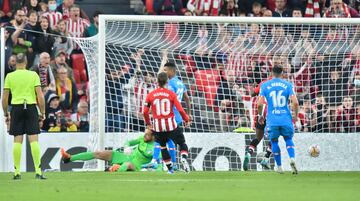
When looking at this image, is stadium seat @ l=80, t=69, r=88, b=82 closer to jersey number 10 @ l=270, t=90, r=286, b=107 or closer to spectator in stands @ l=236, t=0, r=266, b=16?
spectator in stands @ l=236, t=0, r=266, b=16

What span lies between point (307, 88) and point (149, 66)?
10.2 feet

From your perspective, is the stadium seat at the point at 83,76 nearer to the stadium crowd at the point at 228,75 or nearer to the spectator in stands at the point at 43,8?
the stadium crowd at the point at 228,75

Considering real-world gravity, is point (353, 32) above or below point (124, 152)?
above

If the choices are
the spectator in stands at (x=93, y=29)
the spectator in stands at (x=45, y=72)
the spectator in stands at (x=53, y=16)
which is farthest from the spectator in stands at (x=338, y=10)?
the spectator in stands at (x=45, y=72)

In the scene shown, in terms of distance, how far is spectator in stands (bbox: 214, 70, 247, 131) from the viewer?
72.0 feet

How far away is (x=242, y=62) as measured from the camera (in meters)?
22.2

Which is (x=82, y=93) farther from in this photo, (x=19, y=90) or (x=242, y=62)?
(x=19, y=90)

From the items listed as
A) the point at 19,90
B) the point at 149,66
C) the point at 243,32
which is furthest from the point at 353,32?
the point at 19,90

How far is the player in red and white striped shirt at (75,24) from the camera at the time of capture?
2361cm

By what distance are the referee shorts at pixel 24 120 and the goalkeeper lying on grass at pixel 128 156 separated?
3220 mm

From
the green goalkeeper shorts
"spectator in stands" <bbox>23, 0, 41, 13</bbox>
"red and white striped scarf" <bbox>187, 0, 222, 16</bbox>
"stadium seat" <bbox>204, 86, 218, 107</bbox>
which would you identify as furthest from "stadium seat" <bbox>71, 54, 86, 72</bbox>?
the green goalkeeper shorts

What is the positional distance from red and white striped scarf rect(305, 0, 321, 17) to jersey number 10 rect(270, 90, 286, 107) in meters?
7.21

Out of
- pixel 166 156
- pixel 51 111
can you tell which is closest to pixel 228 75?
pixel 51 111

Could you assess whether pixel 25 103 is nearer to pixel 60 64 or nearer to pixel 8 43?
pixel 60 64
